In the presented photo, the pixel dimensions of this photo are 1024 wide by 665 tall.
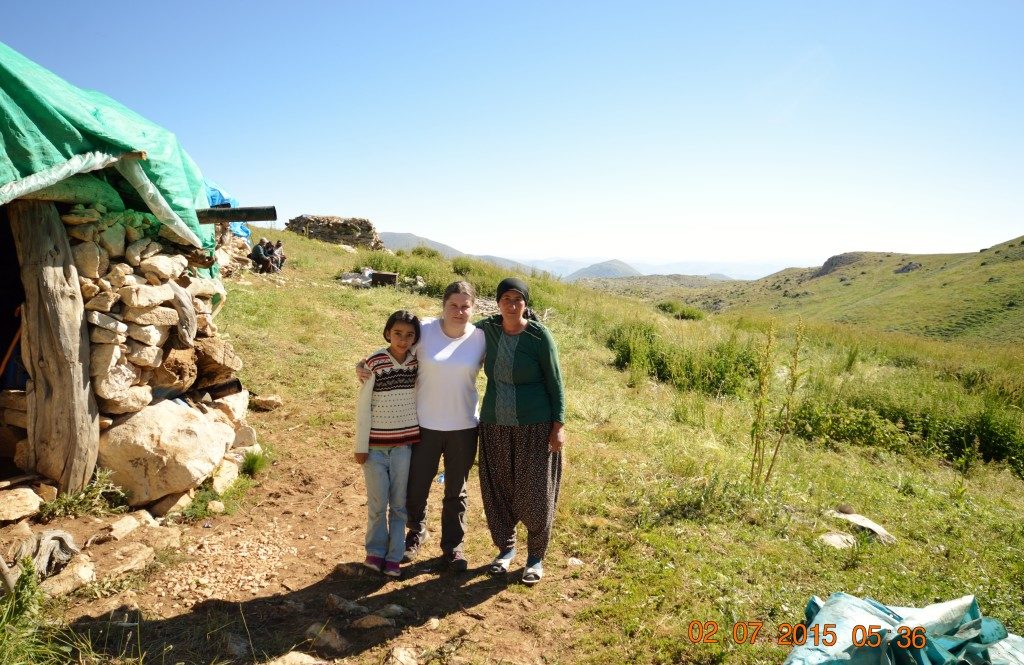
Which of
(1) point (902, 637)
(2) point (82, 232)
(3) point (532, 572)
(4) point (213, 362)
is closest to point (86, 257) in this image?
(2) point (82, 232)

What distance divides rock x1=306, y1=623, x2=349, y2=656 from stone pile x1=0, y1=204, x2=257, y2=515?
174 centimetres

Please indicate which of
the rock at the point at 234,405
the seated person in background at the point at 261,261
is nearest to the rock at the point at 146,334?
the rock at the point at 234,405

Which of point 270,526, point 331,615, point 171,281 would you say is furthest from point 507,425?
point 171,281

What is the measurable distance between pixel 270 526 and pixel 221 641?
1.35 metres

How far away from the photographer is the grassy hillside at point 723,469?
11.0ft

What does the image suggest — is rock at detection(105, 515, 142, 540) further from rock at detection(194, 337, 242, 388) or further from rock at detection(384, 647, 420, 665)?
rock at detection(384, 647, 420, 665)

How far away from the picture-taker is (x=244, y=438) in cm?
493

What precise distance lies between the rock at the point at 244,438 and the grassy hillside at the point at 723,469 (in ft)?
2.67

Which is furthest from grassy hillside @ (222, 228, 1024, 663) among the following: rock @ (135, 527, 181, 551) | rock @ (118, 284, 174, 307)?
rock @ (118, 284, 174, 307)

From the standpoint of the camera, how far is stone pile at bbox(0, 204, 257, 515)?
373 centimetres

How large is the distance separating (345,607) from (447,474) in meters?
0.93

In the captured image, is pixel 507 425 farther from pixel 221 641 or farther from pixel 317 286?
pixel 317 286

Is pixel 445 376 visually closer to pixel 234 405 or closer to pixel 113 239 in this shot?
pixel 113 239

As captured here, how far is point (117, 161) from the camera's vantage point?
144 inches
